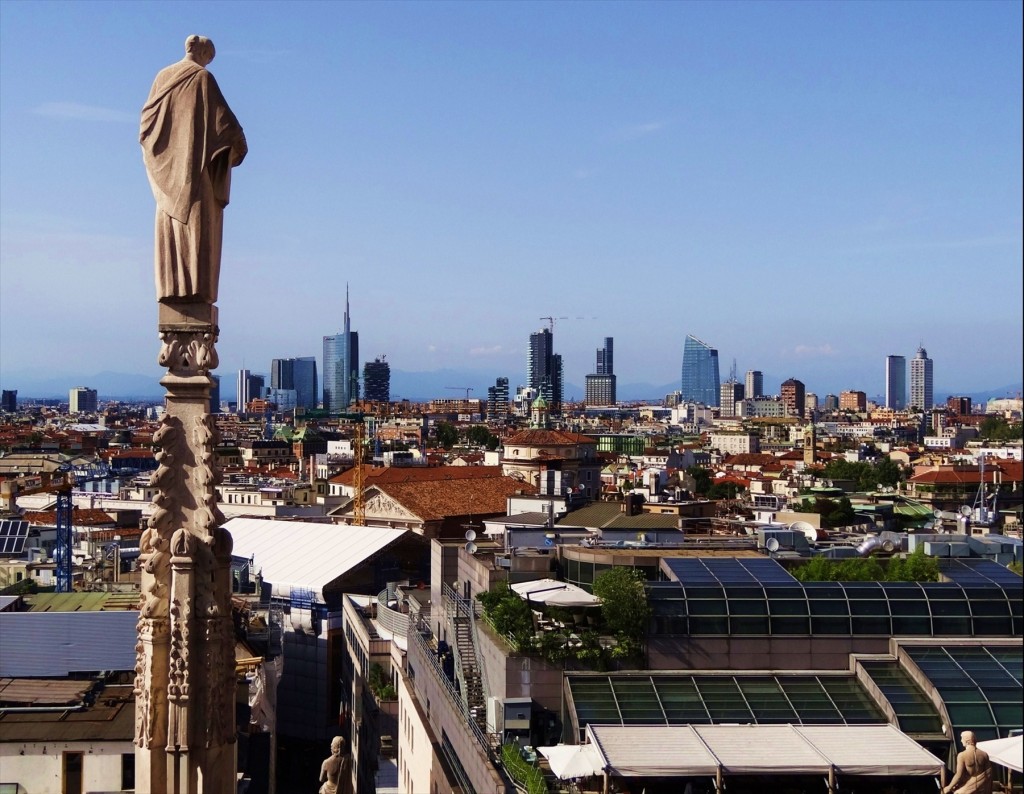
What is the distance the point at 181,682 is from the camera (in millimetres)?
4676

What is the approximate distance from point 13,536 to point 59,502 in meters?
3.32

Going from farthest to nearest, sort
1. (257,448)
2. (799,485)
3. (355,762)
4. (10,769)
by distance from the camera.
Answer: (257,448)
(799,485)
(355,762)
(10,769)

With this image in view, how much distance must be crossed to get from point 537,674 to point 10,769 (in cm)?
695

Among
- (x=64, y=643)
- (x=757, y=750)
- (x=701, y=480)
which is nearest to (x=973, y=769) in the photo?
(x=757, y=750)

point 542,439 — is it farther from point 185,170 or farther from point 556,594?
point 185,170

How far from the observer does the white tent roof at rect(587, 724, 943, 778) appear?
15930 millimetres

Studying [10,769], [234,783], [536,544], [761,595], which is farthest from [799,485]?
[234,783]

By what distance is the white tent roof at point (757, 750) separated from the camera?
15.9 metres

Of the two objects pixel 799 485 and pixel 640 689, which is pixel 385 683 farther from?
pixel 799 485

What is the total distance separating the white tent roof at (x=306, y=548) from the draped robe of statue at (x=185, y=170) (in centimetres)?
3389

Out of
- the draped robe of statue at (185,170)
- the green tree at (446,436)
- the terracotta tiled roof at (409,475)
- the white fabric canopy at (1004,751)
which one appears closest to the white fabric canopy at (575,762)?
the white fabric canopy at (1004,751)

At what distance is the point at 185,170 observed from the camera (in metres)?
4.91

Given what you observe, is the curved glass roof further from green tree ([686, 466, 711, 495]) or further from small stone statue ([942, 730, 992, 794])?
green tree ([686, 466, 711, 495])

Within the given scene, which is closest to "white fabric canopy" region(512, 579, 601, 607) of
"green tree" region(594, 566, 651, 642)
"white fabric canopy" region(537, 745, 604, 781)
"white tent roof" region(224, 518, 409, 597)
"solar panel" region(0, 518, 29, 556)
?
"green tree" region(594, 566, 651, 642)
